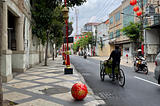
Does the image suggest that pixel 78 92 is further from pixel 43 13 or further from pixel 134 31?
pixel 134 31

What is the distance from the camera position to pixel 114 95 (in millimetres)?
5930

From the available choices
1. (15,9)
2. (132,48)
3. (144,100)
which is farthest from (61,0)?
Answer: (132,48)

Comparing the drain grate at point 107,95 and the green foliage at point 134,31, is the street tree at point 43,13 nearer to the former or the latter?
the green foliage at point 134,31

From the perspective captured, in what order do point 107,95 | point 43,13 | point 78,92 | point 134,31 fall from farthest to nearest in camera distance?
point 134,31 → point 43,13 → point 107,95 → point 78,92

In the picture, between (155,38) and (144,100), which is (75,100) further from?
(155,38)

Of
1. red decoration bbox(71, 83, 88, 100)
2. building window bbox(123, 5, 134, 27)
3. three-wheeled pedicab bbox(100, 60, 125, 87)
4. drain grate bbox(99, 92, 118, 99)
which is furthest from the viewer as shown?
building window bbox(123, 5, 134, 27)

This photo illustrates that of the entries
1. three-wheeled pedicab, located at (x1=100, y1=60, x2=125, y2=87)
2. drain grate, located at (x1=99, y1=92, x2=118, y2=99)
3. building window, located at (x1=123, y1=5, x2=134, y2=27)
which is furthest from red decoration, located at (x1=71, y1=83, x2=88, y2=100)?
building window, located at (x1=123, y1=5, x2=134, y2=27)

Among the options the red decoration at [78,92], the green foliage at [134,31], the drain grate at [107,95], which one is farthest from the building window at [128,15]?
the red decoration at [78,92]

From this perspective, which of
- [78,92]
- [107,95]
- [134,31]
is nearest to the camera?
[78,92]

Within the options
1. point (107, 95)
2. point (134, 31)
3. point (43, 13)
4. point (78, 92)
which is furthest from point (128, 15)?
point (78, 92)

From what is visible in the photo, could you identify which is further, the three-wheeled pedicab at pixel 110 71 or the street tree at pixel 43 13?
the street tree at pixel 43 13

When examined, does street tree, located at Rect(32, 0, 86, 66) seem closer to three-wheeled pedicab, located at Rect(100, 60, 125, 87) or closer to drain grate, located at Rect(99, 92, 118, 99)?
three-wheeled pedicab, located at Rect(100, 60, 125, 87)

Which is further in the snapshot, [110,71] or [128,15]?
[128,15]

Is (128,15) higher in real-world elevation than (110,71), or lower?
higher
